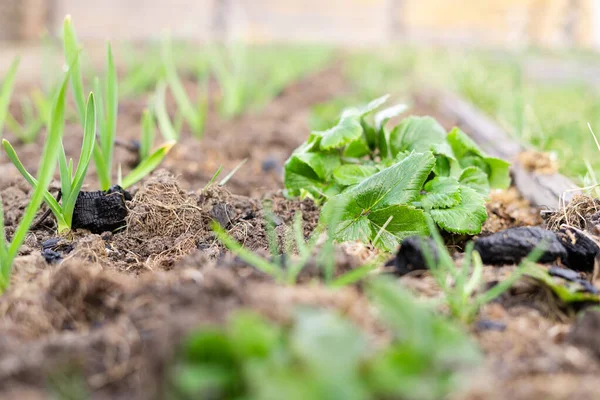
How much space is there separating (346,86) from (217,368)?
4.76 m

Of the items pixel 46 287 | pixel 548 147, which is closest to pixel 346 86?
pixel 548 147

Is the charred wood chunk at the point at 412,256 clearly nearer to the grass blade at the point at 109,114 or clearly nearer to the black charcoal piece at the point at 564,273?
the black charcoal piece at the point at 564,273

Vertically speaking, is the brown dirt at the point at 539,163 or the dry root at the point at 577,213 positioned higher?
the dry root at the point at 577,213

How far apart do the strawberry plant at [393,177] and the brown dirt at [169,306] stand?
10 cm

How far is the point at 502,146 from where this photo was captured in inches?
100

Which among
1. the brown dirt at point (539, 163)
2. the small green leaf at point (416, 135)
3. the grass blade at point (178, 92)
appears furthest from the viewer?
the grass blade at point (178, 92)

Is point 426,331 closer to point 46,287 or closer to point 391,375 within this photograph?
point 391,375

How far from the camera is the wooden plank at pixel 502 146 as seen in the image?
6.00ft

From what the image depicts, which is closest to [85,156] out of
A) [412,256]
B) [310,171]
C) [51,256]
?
[51,256]

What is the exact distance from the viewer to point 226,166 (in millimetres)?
2594

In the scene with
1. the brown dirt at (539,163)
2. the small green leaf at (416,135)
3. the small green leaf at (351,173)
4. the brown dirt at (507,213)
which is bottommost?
the brown dirt at (507,213)

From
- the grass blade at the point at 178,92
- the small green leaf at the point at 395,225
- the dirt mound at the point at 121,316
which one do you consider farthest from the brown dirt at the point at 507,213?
the grass blade at the point at 178,92

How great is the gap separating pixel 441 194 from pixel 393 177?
0.14 m

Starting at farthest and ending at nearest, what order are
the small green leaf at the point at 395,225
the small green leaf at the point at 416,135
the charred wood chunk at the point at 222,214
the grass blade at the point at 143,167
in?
the grass blade at the point at 143,167, the small green leaf at the point at 416,135, the charred wood chunk at the point at 222,214, the small green leaf at the point at 395,225
